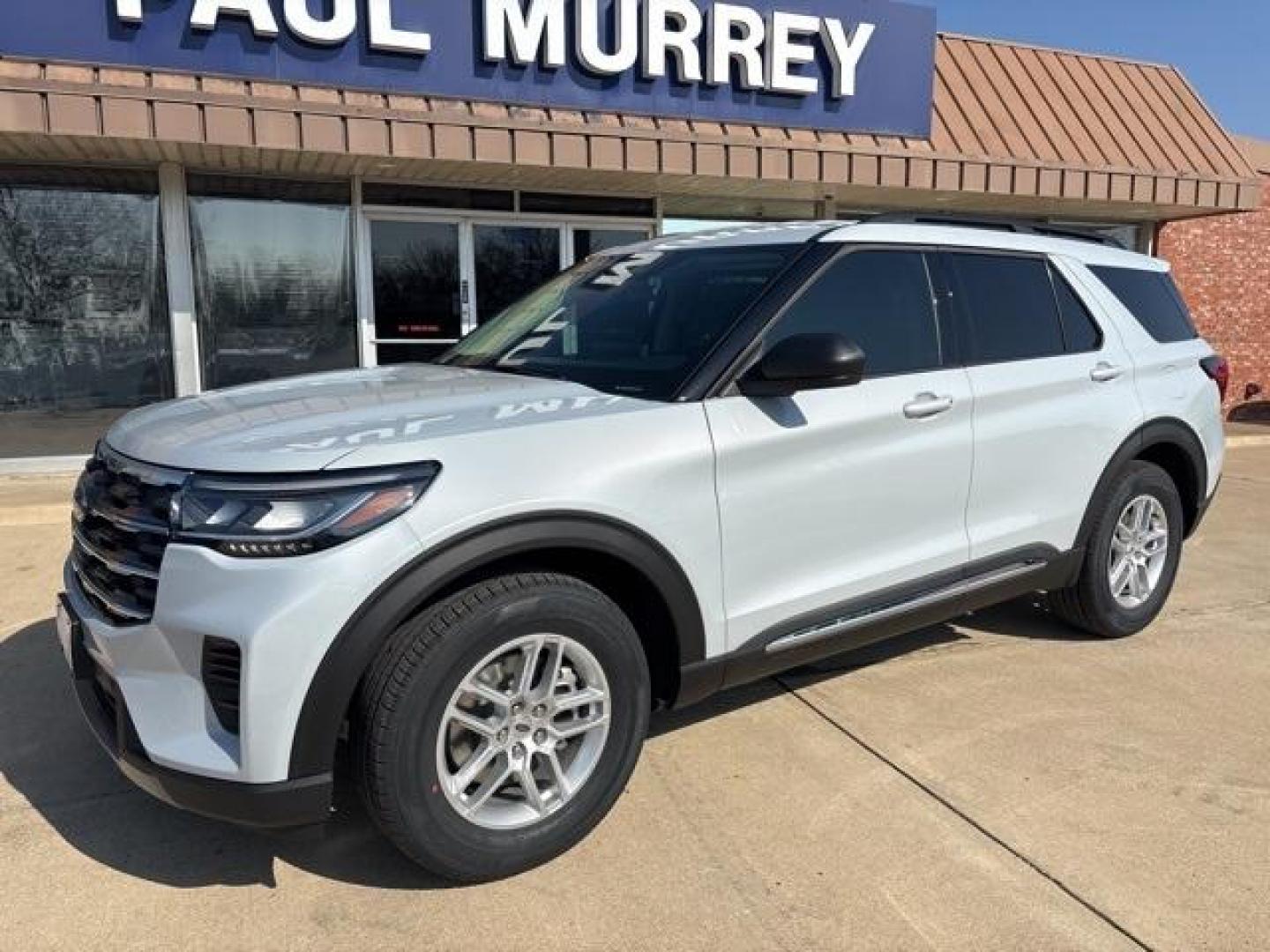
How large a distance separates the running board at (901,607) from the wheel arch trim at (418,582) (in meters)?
0.68

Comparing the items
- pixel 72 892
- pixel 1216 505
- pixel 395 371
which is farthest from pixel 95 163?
pixel 1216 505

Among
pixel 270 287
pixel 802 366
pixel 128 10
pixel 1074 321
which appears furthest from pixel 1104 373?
pixel 270 287

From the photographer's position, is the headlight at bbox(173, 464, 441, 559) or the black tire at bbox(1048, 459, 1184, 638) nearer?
the headlight at bbox(173, 464, 441, 559)

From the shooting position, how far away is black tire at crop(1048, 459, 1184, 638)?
4.26 metres

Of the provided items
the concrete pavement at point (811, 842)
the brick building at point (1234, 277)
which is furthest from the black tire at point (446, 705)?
the brick building at point (1234, 277)

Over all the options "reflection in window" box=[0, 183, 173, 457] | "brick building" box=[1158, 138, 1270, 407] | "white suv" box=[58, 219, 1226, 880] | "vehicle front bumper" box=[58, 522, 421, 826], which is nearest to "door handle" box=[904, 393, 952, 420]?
"white suv" box=[58, 219, 1226, 880]

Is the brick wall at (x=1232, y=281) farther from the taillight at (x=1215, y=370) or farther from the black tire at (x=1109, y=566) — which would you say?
the black tire at (x=1109, y=566)

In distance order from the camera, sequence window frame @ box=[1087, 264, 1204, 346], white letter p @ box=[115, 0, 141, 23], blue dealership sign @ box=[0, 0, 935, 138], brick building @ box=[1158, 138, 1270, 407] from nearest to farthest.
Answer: window frame @ box=[1087, 264, 1204, 346], white letter p @ box=[115, 0, 141, 23], blue dealership sign @ box=[0, 0, 935, 138], brick building @ box=[1158, 138, 1270, 407]

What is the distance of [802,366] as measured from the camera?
290 cm

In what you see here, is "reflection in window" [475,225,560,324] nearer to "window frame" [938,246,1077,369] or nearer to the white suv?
the white suv

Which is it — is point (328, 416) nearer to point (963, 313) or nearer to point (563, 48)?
point (963, 313)

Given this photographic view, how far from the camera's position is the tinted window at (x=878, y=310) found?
3281mm

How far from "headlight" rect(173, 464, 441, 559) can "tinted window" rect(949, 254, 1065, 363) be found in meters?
2.42

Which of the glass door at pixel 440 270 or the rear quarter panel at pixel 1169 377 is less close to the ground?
the glass door at pixel 440 270
